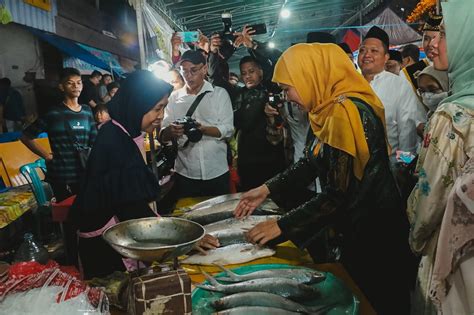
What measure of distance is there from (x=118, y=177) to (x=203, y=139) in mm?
2045

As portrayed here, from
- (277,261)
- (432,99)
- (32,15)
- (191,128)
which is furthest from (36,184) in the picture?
(432,99)

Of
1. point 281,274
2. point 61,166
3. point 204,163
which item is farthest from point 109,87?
point 281,274

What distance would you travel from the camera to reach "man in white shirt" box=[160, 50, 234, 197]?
4.28 meters

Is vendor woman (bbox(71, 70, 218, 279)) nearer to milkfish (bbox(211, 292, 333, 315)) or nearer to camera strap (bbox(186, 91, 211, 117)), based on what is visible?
milkfish (bbox(211, 292, 333, 315))

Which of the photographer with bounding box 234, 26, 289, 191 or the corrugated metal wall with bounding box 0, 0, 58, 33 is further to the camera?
the corrugated metal wall with bounding box 0, 0, 58, 33

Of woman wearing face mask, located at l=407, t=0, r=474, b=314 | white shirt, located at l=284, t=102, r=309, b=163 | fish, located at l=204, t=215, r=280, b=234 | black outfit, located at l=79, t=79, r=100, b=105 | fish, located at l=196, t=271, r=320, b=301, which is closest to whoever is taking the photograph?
woman wearing face mask, located at l=407, t=0, r=474, b=314

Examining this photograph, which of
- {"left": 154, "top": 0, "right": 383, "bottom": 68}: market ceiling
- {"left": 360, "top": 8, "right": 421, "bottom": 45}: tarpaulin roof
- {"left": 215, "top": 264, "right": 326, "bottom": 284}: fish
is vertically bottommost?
{"left": 215, "top": 264, "right": 326, "bottom": 284}: fish

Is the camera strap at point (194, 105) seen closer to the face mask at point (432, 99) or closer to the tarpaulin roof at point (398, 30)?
the face mask at point (432, 99)

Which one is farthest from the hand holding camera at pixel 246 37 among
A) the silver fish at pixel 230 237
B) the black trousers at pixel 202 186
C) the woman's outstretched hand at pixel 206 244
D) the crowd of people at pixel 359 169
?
the woman's outstretched hand at pixel 206 244

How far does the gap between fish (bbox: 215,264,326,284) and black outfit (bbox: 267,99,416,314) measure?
0.22m

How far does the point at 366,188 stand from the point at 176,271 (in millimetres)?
1172

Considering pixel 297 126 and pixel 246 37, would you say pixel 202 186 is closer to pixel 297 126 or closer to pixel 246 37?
pixel 297 126

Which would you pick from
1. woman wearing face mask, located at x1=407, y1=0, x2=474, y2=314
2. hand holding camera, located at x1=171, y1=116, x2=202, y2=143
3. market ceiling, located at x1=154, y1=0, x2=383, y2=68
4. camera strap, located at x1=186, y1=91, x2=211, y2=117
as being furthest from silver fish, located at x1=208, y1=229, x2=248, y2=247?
market ceiling, located at x1=154, y1=0, x2=383, y2=68

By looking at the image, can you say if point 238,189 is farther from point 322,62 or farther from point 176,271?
point 176,271
